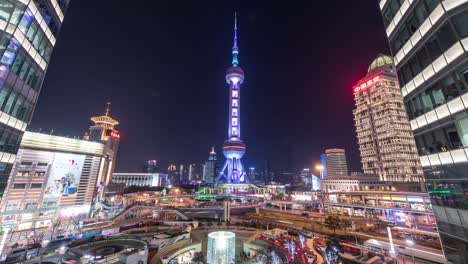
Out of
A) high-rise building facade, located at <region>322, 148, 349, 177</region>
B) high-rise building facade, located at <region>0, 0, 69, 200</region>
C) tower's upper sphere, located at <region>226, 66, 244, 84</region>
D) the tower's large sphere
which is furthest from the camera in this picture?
high-rise building facade, located at <region>322, 148, 349, 177</region>

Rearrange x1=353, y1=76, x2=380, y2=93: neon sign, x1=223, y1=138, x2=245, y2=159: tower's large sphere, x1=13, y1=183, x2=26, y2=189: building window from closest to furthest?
1. x1=13, y1=183, x2=26, y2=189: building window
2. x1=353, y1=76, x2=380, y2=93: neon sign
3. x1=223, y1=138, x2=245, y2=159: tower's large sphere

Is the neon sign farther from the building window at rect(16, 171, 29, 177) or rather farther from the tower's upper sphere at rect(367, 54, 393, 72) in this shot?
the building window at rect(16, 171, 29, 177)

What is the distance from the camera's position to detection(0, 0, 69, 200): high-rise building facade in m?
19.5

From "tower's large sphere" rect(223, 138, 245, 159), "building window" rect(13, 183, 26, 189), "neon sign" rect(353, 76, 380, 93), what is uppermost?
"neon sign" rect(353, 76, 380, 93)

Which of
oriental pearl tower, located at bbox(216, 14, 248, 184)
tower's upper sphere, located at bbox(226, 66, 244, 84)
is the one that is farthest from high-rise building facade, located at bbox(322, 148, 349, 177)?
tower's upper sphere, located at bbox(226, 66, 244, 84)

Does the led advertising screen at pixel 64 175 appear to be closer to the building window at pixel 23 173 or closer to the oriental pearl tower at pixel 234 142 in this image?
the building window at pixel 23 173

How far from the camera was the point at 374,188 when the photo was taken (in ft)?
262

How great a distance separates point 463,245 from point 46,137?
101468 millimetres

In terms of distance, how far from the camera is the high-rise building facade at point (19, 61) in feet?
64.0

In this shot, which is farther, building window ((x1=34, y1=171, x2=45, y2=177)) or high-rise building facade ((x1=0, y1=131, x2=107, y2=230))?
building window ((x1=34, y1=171, x2=45, y2=177))

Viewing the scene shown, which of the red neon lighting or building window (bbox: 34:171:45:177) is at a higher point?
the red neon lighting

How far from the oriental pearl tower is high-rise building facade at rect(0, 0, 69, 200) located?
122 m

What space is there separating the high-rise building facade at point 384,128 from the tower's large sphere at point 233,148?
248ft

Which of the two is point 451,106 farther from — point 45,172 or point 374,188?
point 45,172
